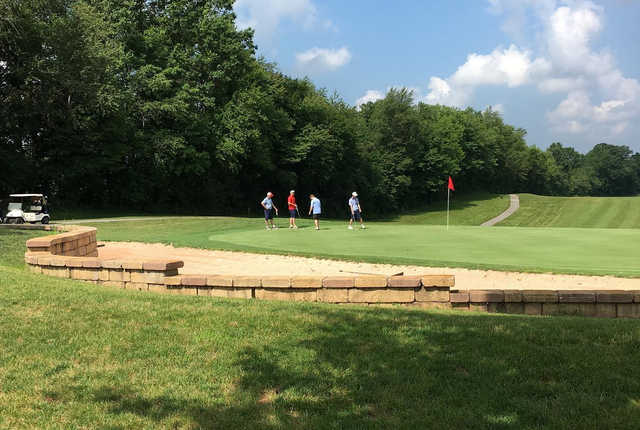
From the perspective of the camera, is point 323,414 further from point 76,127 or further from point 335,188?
point 335,188

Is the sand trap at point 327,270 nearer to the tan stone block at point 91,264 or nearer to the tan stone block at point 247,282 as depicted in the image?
the tan stone block at point 91,264

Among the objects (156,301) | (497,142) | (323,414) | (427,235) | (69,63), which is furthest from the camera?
(497,142)

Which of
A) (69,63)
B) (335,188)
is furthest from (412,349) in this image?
(335,188)

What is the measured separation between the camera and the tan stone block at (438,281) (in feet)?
24.8

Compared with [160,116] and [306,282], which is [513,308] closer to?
[306,282]

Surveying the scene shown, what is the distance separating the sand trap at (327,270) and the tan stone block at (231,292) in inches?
159

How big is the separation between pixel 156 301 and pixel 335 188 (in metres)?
59.5

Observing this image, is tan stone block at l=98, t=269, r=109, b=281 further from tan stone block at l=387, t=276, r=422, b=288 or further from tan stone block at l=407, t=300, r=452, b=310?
tan stone block at l=407, t=300, r=452, b=310

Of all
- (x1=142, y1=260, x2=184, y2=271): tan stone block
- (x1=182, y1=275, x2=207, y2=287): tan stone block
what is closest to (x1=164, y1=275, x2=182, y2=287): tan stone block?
(x1=182, y1=275, x2=207, y2=287): tan stone block

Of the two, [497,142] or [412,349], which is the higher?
[497,142]

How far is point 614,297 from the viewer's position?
745 cm

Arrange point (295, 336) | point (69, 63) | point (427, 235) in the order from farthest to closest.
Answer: point (69, 63) → point (427, 235) → point (295, 336)

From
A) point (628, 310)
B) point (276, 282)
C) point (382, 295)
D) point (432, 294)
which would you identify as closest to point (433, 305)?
point (432, 294)

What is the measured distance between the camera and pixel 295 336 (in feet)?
18.9
